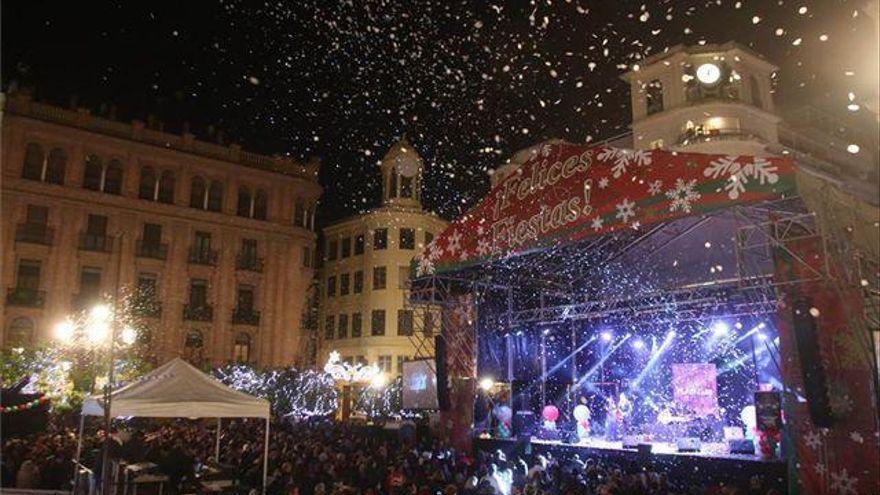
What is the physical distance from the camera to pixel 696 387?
1961 cm

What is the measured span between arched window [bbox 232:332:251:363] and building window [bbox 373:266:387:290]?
9.44m

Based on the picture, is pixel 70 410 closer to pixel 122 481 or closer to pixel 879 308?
pixel 122 481

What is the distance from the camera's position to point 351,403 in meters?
29.7

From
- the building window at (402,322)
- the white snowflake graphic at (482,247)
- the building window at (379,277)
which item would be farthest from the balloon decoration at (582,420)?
the building window at (379,277)

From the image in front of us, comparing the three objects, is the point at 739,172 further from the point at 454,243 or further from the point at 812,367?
the point at 454,243

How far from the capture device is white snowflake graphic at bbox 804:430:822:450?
1056cm

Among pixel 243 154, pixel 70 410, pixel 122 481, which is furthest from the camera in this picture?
pixel 243 154

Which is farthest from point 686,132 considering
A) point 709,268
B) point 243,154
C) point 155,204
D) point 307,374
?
point 155,204

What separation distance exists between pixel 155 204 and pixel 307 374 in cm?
1319

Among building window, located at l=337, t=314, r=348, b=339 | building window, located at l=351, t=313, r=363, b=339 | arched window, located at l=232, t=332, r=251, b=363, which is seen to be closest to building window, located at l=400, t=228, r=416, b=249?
building window, located at l=351, t=313, r=363, b=339

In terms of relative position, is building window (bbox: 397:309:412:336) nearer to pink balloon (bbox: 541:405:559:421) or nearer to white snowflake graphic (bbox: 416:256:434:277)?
pink balloon (bbox: 541:405:559:421)

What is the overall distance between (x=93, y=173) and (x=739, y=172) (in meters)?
33.0

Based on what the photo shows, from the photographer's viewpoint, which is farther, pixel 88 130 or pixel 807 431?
pixel 88 130

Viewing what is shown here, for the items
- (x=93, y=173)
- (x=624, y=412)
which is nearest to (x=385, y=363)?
(x=93, y=173)
